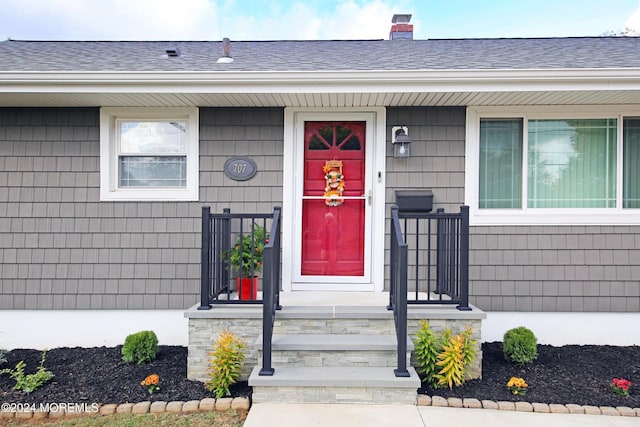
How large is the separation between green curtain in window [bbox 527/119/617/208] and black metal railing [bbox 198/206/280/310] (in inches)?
105

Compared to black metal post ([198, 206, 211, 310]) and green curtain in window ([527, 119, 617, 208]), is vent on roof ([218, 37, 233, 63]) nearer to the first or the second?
black metal post ([198, 206, 211, 310])

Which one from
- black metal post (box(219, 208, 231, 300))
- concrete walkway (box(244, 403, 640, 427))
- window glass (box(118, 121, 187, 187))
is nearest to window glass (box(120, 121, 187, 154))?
window glass (box(118, 121, 187, 187))

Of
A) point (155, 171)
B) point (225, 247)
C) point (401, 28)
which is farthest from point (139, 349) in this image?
point (401, 28)

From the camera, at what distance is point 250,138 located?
171 inches

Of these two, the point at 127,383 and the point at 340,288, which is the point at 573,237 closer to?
the point at 340,288

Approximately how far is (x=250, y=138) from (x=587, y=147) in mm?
3313

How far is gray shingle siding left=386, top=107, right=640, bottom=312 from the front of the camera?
4242 mm

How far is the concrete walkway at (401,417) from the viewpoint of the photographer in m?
2.72

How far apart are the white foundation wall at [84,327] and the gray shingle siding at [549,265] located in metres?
2.96

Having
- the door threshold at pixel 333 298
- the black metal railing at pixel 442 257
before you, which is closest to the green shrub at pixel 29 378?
the door threshold at pixel 333 298

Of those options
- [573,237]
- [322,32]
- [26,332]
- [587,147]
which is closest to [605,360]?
[573,237]

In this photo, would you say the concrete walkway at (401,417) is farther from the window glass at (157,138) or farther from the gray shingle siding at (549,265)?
the window glass at (157,138)

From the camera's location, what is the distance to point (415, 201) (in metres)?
4.23

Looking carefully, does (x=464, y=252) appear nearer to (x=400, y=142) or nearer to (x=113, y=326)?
(x=400, y=142)
